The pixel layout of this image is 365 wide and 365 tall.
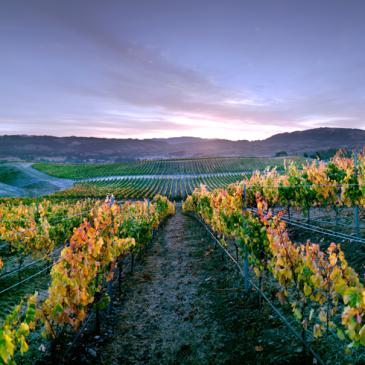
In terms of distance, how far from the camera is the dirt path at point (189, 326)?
188 inches

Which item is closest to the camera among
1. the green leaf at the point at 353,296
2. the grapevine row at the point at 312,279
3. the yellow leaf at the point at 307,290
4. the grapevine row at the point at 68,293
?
the green leaf at the point at 353,296

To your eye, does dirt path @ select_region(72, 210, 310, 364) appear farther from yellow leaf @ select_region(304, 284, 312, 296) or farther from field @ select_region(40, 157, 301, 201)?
field @ select_region(40, 157, 301, 201)

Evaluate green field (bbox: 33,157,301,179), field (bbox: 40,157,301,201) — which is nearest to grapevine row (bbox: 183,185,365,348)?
field (bbox: 40,157,301,201)

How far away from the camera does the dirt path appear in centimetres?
477

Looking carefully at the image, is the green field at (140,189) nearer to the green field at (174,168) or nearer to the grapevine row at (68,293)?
the green field at (174,168)

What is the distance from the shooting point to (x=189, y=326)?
5.90m

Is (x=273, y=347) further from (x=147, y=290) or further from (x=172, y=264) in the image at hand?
(x=172, y=264)

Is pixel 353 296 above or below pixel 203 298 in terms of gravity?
above

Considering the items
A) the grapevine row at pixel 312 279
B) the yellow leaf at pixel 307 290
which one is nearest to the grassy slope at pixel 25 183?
the grapevine row at pixel 312 279

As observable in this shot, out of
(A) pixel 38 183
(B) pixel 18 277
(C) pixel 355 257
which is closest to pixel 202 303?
(C) pixel 355 257

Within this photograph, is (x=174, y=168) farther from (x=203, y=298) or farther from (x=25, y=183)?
(x=203, y=298)

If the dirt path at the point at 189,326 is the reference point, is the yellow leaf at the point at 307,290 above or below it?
above

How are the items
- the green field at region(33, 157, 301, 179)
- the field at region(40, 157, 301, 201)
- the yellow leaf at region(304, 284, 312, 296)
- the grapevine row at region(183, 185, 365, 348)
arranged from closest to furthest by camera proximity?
the grapevine row at region(183, 185, 365, 348)
the yellow leaf at region(304, 284, 312, 296)
the field at region(40, 157, 301, 201)
the green field at region(33, 157, 301, 179)

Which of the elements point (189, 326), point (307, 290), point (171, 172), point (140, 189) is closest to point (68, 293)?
point (189, 326)
